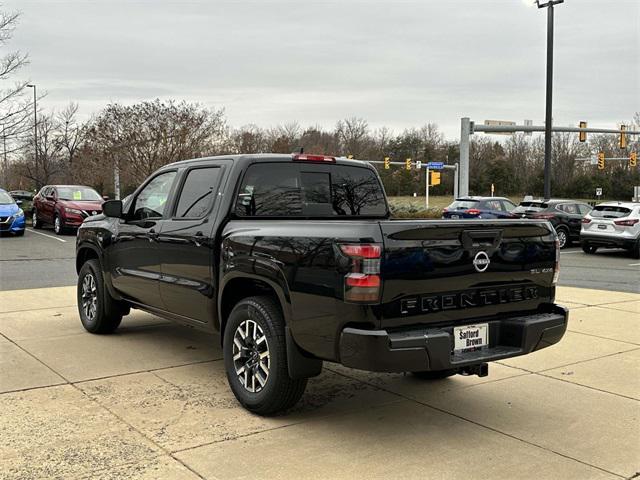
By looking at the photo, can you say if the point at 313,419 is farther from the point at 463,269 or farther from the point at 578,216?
the point at 578,216

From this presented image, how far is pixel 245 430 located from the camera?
14.3 ft

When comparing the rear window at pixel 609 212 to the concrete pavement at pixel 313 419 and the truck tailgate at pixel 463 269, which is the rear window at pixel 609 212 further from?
the truck tailgate at pixel 463 269

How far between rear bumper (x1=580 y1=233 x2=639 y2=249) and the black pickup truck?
14.5 meters

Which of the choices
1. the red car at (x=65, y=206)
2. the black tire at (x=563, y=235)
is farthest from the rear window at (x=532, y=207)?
the red car at (x=65, y=206)

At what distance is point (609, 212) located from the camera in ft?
61.4

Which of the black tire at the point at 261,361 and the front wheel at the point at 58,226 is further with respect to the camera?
the front wheel at the point at 58,226

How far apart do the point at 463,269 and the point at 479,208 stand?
18.5 m

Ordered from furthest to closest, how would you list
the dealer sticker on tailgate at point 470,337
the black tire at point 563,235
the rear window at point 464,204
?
the rear window at point 464,204 < the black tire at point 563,235 < the dealer sticker on tailgate at point 470,337

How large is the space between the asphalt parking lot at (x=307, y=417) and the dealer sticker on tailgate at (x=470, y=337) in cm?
62

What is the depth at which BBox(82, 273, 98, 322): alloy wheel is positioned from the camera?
7148mm

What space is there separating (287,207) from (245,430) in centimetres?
185

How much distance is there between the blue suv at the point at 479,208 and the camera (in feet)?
71.2

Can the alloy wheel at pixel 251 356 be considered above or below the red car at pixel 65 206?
below

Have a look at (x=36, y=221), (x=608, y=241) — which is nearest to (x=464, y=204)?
(x=608, y=241)
